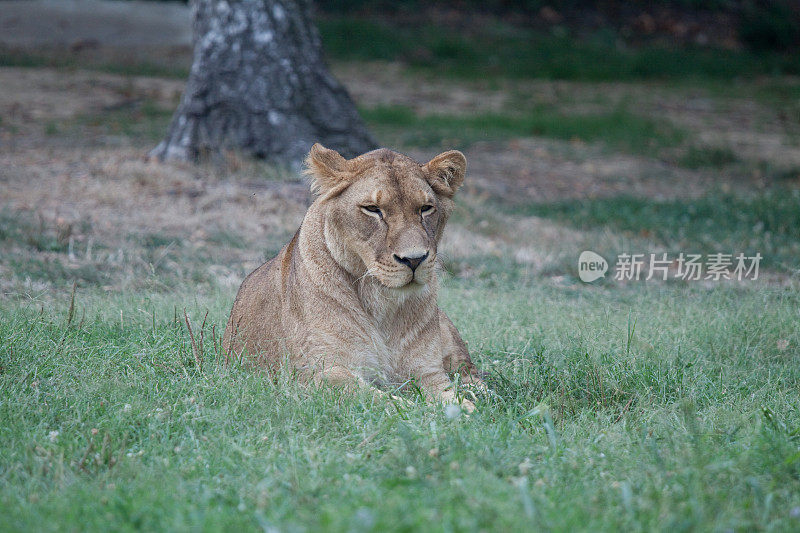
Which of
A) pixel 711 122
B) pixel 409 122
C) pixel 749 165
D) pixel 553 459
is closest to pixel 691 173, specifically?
pixel 749 165

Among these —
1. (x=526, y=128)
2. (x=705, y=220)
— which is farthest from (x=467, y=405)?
(x=526, y=128)

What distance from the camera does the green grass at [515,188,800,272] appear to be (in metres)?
8.61

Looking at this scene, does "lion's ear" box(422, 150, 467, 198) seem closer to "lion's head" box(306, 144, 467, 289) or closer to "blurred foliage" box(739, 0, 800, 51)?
"lion's head" box(306, 144, 467, 289)

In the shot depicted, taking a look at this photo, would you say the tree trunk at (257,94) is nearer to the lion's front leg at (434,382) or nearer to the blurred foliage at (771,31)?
the lion's front leg at (434,382)

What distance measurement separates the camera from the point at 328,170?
445cm

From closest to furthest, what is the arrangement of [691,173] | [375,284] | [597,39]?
[375,284] < [691,173] < [597,39]

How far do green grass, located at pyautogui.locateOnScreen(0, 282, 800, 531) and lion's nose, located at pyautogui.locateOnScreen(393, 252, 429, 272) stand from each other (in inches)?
25.3

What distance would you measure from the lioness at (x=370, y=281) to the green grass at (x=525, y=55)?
13.3 m

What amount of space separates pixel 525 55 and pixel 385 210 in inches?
615

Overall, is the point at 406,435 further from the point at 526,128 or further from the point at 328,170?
the point at 526,128

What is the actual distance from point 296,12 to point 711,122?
8.33 meters

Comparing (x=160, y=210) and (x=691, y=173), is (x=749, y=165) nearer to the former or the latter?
(x=691, y=173)

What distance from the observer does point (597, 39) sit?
813 inches

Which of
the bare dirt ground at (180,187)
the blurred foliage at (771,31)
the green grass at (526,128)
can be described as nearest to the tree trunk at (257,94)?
the bare dirt ground at (180,187)
